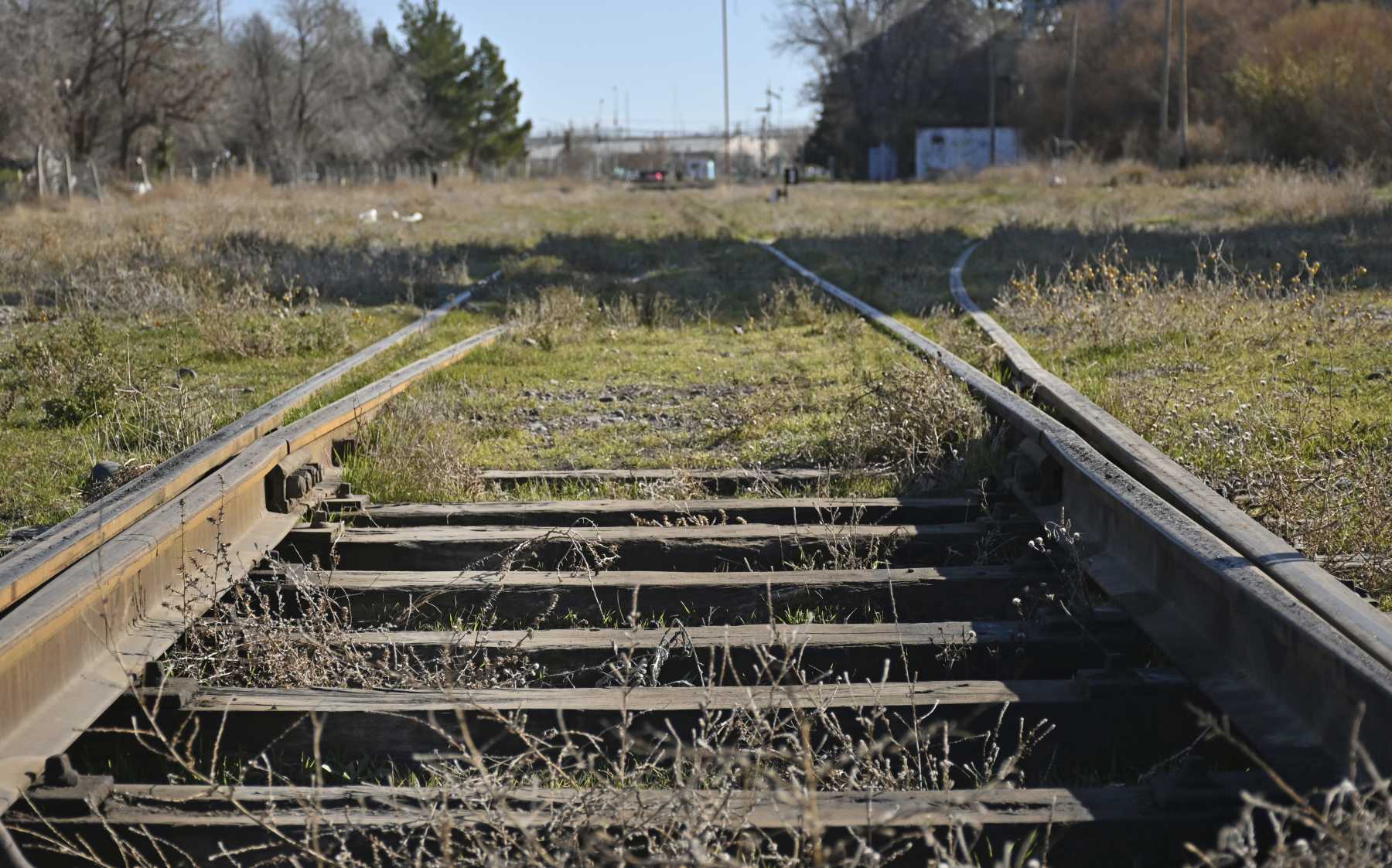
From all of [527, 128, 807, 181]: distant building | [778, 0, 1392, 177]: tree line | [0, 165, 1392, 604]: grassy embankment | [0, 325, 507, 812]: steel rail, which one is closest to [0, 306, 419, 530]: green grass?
[0, 165, 1392, 604]: grassy embankment

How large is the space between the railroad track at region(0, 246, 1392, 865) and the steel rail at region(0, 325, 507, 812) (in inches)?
0.5

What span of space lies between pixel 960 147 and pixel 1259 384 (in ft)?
257

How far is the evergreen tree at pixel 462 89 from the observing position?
8744 centimetres

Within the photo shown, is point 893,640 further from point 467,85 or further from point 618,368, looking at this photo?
point 467,85

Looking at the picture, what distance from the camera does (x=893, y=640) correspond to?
11.1 feet

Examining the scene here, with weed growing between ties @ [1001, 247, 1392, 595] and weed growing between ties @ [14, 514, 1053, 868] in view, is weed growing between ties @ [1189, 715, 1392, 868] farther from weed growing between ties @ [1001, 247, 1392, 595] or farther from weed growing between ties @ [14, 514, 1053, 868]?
weed growing between ties @ [1001, 247, 1392, 595]

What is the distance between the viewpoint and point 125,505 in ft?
13.2

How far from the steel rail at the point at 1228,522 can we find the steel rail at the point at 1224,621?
4 centimetres

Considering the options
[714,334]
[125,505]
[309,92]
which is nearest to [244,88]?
[309,92]

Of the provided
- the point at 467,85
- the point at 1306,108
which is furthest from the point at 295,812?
the point at 467,85

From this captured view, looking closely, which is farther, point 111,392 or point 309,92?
point 309,92

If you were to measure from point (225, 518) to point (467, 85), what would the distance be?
91413 millimetres

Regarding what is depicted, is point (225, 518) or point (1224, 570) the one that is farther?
point (225, 518)

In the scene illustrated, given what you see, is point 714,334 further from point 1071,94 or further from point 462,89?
point 462,89
